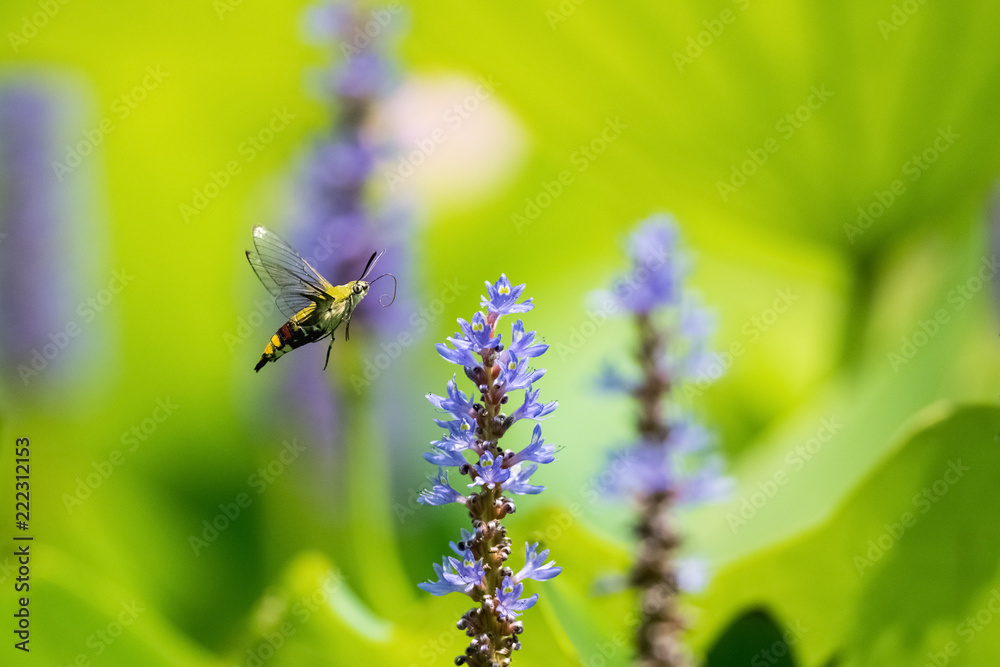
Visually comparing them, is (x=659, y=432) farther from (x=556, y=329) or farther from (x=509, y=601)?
(x=556, y=329)

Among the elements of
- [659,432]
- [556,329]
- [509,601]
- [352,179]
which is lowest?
[509,601]

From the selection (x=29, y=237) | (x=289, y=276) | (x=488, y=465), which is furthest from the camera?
(x=29, y=237)

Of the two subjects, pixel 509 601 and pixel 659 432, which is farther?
pixel 659 432

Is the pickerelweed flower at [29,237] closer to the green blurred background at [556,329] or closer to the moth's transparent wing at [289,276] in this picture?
the green blurred background at [556,329]

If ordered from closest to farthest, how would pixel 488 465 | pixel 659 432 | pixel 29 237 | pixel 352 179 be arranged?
1. pixel 488 465
2. pixel 659 432
3. pixel 352 179
4. pixel 29 237

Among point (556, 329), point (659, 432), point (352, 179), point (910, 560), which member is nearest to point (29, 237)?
point (352, 179)

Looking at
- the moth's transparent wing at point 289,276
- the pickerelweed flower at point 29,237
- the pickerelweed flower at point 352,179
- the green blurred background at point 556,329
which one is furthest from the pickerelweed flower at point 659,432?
the pickerelweed flower at point 29,237

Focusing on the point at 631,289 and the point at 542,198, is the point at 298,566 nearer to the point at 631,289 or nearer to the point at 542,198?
the point at 631,289
